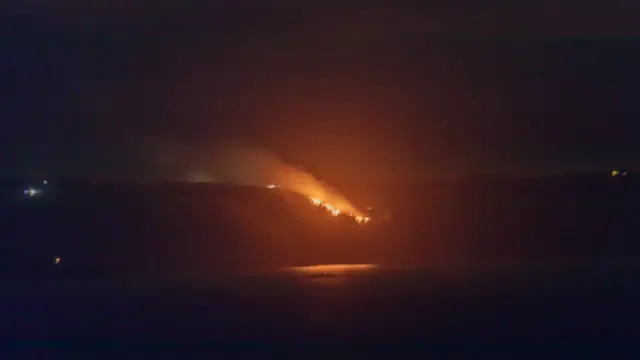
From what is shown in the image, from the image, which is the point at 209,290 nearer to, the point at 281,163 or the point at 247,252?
the point at 247,252

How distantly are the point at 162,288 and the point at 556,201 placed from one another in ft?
51.8

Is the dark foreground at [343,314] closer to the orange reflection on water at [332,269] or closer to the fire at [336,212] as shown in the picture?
the orange reflection on water at [332,269]

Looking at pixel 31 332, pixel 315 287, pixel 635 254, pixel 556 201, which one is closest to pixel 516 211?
pixel 556 201

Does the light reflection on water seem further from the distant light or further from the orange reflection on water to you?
the distant light

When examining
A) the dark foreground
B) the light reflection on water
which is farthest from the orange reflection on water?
the dark foreground

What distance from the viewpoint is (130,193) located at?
24.3 metres

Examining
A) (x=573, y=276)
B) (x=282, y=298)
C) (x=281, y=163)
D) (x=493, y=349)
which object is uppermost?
(x=281, y=163)

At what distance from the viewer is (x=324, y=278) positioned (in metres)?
15.4

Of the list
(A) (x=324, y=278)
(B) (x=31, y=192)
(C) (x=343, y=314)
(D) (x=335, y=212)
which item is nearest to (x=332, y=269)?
(A) (x=324, y=278)

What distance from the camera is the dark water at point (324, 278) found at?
10359 millimetres

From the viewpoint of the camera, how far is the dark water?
10.4 meters

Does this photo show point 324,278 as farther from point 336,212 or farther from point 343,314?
point 336,212

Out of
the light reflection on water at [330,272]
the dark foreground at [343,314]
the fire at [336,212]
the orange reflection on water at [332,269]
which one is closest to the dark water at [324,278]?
the dark foreground at [343,314]

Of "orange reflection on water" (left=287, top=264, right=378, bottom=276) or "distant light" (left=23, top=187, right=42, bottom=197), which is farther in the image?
"distant light" (left=23, top=187, right=42, bottom=197)
